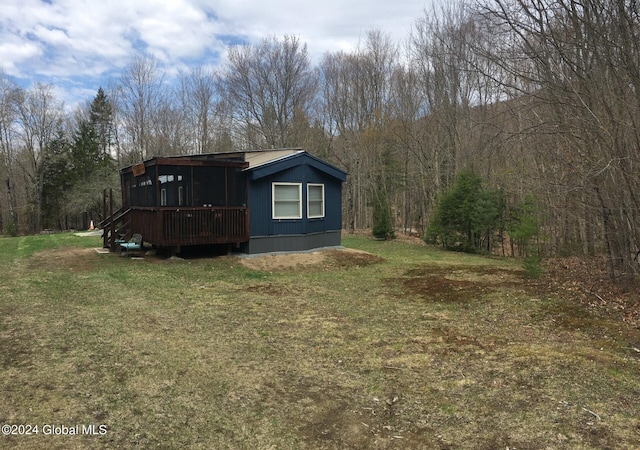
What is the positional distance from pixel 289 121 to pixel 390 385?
24473 millimetres

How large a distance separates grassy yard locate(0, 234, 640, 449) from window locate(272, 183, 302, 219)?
447cm

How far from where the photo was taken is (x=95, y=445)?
2701 millimetres

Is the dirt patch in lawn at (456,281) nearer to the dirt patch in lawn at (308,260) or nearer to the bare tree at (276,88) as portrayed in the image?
the dirt patch in lawn at (308,260)

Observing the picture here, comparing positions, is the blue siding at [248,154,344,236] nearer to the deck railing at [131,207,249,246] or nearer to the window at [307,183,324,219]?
the window at [307,183,324,219]

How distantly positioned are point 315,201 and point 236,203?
8.29ft

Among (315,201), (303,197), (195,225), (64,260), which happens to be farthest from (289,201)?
(64,260)

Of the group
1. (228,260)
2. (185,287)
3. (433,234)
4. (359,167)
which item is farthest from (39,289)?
(359,167)

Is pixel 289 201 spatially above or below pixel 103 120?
below

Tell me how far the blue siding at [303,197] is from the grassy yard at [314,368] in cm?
410

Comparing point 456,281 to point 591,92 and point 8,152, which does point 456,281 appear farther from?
point 8,152

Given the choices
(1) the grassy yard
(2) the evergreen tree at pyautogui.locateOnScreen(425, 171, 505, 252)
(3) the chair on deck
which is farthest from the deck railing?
(2) the evergreen tree at pyautogui.locateOnScreen(425, 171, 505, 252)

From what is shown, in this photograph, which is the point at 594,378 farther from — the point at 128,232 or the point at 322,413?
the point at 128,232

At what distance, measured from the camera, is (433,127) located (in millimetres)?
20734

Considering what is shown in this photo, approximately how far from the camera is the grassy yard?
2920 mm
